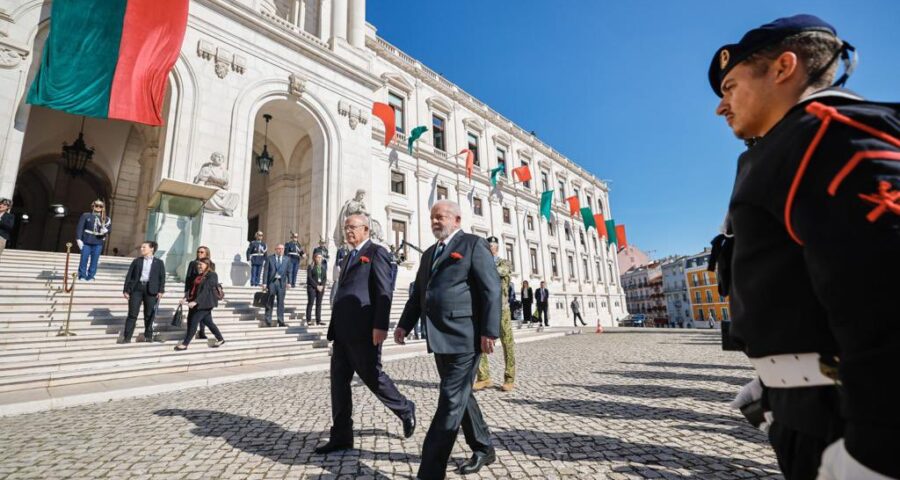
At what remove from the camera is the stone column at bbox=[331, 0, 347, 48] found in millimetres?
17219

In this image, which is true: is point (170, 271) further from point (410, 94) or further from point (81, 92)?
point (410, 94)

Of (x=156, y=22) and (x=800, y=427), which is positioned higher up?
(x=156, y=22)

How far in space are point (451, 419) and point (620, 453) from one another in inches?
54.5

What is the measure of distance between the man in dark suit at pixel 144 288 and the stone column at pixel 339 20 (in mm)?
14237

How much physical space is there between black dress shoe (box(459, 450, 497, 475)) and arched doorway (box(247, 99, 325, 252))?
43.6 feet

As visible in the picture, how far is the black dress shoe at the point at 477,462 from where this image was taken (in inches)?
97.2

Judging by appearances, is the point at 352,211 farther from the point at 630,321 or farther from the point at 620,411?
the point at 630,321

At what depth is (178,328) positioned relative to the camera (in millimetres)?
7281

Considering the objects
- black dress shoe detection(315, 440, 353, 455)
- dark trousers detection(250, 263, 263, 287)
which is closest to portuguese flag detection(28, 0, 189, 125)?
dark trousers detection(250, 263, 263, 287)

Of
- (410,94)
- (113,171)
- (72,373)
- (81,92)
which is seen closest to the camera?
(72,373)

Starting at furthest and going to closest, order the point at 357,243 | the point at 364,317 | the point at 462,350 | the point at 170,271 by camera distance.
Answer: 1. the point at 170,271
2. the point at 357,243
3. the point at 364,317
4. the point at 462,350

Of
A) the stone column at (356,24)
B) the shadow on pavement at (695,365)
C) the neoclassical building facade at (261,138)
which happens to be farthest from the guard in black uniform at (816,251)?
the stone column at (356,24)

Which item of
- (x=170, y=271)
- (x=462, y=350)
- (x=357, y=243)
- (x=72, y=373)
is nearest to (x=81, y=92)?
(x=170, y=271)

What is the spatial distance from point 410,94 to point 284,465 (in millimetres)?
21787
